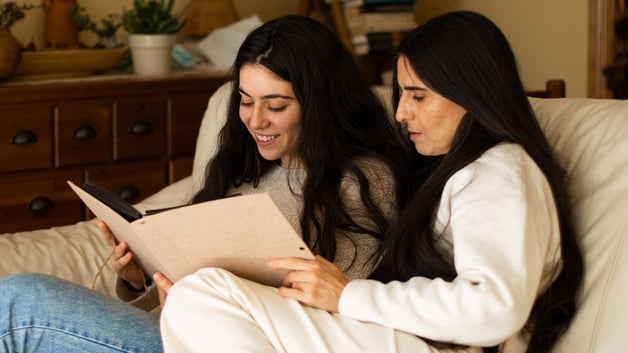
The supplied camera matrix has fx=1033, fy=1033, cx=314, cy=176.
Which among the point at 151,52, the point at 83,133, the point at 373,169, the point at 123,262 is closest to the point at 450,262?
the point at 373,169

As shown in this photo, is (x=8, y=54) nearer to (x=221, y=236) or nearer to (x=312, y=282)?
(x=221, y=236)

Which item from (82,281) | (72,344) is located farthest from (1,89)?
(72,344)

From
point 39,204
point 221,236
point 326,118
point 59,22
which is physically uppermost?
point 59,22

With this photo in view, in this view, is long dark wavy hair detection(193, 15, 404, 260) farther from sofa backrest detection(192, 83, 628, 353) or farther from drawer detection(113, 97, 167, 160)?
drawer detection(113, 97, 167, 160)

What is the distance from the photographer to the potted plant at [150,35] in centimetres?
312

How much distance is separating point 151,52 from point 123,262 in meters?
1.25

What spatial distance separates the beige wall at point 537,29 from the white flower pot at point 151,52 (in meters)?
0.31

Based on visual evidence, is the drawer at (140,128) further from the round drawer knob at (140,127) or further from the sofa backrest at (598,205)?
the sofa backrest at (598,205)

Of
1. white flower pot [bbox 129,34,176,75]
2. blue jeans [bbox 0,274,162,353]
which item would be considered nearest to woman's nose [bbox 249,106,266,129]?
blue jeans [bbox 0,274,162,353]

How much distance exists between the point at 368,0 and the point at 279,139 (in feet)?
4.97

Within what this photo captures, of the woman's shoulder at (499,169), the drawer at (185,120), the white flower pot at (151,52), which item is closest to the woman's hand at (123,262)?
the woman's shoulder at (499,169)

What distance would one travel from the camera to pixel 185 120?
311 cm

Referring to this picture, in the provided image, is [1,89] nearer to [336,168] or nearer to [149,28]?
[149,28]

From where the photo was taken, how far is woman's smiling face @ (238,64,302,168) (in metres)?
2.03
